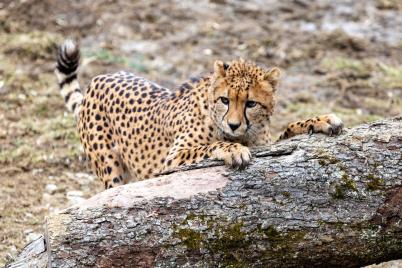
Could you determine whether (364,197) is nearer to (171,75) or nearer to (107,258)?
(107,258)

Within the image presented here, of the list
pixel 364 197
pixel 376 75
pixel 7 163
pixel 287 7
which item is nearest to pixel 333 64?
pixel 376 75

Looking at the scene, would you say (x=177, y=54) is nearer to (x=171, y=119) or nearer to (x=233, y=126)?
(x=171, y=119)

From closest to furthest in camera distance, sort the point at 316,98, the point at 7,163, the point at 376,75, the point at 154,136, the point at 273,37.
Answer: the point at 154,136 < the point at 7,163 < the point at 316,98 < the point at 376,75 < the point at 273,37

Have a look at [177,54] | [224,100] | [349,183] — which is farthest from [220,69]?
[177,54]

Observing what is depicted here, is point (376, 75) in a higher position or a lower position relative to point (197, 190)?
lower

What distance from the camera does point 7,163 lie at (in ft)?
19.7

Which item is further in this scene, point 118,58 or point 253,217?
point 118,58

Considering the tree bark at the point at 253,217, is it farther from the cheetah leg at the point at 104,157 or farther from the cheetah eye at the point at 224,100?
the cheetah leg at the point at 104,157

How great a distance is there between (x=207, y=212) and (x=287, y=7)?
19.9 ft

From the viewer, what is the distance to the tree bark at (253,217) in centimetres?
328

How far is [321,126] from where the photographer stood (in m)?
3.74

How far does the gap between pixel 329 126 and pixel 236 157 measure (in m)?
0.48

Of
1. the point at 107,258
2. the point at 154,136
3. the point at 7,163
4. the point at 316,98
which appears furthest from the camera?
the point at 316,98

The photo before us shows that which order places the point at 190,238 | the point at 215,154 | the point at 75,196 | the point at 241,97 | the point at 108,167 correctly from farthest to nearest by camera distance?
the point at 75,196 → the point at 108,167 → the point at 241,97 → the point at 215,154 → the point at 190,238
